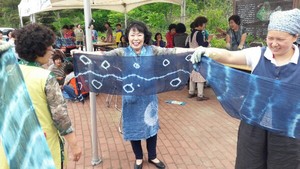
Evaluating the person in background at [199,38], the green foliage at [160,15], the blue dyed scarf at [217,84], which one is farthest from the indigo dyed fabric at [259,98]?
the green foliage at [160,15]

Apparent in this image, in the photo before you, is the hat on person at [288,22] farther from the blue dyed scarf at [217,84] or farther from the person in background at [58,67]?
the person in background at [58,67]

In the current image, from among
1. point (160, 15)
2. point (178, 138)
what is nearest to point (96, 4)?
point (178, 138)

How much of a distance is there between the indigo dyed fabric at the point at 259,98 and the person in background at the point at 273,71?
Result: 4 centimetres

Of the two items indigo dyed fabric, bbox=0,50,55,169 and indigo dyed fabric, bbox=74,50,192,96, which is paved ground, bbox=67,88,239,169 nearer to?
indigo dyed fabric, bbox=74,50,192,96

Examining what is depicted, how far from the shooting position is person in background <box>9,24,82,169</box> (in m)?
1.79

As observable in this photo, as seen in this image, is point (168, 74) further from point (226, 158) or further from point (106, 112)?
point (106, 112)

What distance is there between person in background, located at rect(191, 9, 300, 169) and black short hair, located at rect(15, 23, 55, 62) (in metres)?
1.19

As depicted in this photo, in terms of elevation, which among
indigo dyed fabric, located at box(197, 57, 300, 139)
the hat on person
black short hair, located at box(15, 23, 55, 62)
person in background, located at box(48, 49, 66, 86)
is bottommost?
person in background, located at box(48, 49, 66, 86)

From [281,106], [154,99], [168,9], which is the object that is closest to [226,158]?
[154,99]

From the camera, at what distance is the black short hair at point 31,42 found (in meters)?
1.87

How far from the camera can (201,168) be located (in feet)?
10.9

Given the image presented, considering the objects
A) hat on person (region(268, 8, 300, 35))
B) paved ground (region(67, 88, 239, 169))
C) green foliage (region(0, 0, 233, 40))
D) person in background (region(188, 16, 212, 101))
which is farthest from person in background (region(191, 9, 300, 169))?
green foliage (region(0, 0, 233, 40))

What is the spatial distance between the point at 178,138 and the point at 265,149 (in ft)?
7.77

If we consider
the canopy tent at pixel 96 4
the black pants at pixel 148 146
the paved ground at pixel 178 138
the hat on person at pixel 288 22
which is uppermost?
the canopy tent at pixel 96 4
